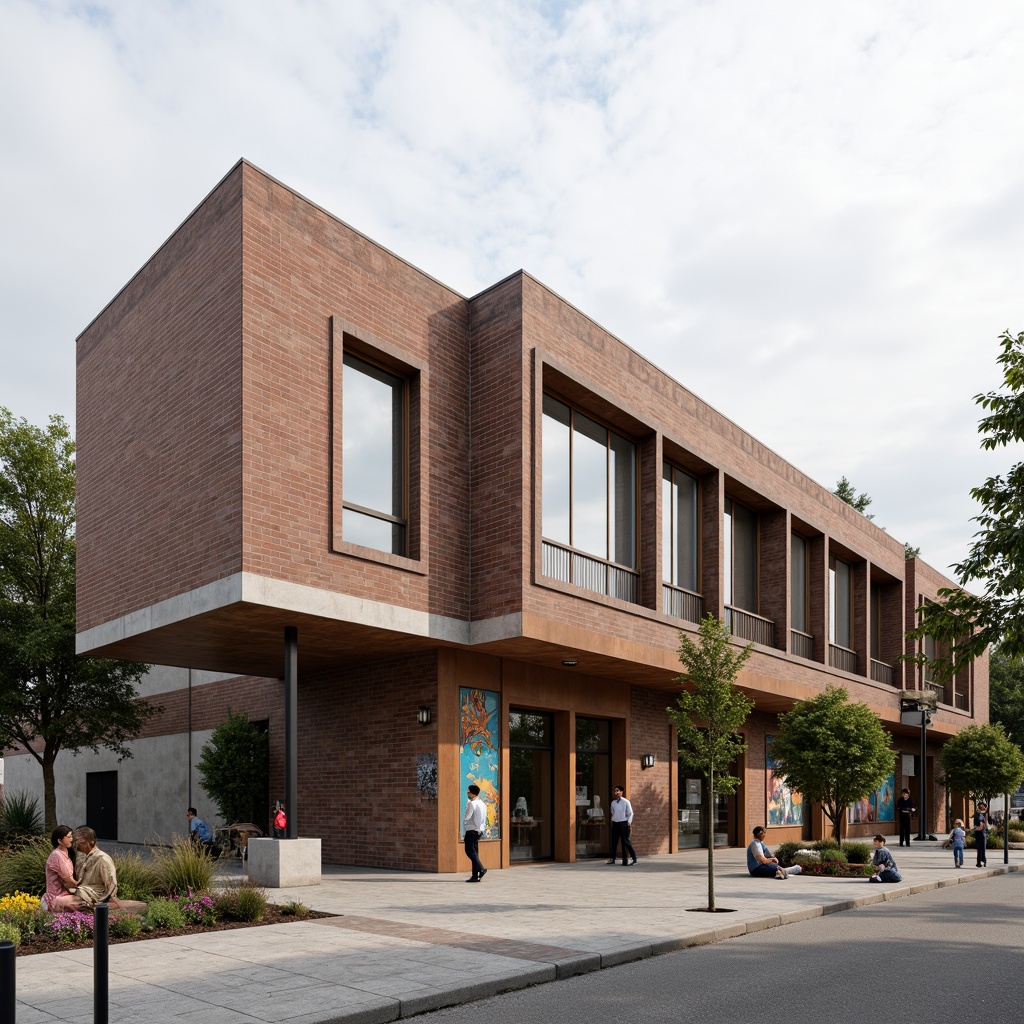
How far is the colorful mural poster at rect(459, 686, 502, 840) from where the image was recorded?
771 inches

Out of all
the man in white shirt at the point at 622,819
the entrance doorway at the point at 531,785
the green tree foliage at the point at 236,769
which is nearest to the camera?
the entrance doorway at the point at 531,785

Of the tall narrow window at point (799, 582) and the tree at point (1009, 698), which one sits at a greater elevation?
the tall narrow window at point (799, 582)

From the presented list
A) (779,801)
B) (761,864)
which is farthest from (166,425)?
(779,801)

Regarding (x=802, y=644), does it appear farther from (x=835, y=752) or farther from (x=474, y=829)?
(x=474, y=829)

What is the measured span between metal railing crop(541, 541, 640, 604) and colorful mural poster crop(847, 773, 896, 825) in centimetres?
1635

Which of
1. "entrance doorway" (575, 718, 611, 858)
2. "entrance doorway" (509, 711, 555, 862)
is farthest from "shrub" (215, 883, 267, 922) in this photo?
"entrance doorway" (575, 718, 611, 858)

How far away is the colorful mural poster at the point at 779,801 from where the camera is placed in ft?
99.2

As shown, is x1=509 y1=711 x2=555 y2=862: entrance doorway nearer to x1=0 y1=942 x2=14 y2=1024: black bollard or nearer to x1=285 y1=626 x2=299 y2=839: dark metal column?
x1=285 y1=626 x2=299 y2=839: dark metal column

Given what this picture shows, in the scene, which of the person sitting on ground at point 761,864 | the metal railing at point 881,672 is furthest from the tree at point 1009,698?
the person sitting on ground at point 761,864

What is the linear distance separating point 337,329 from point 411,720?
23.6ft

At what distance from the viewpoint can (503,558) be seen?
1866 centimetres

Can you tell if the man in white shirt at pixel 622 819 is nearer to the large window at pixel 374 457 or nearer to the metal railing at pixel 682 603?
the metal railing at pixel 682 603

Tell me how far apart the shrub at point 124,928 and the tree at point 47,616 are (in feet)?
53.4

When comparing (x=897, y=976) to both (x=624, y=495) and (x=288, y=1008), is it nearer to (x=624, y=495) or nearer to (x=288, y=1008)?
(x=288, y=1008)
